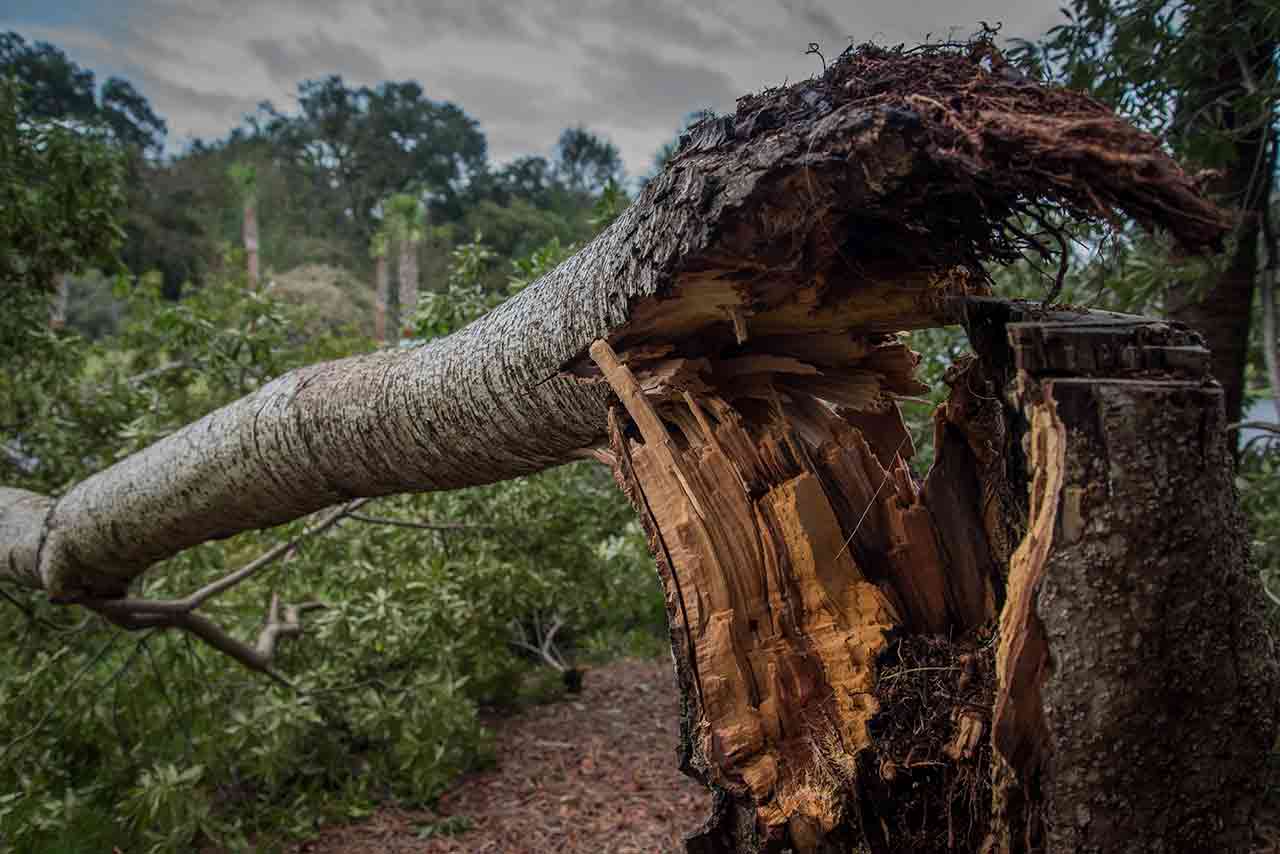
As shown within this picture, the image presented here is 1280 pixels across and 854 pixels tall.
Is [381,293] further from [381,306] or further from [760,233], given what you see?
[760,233]

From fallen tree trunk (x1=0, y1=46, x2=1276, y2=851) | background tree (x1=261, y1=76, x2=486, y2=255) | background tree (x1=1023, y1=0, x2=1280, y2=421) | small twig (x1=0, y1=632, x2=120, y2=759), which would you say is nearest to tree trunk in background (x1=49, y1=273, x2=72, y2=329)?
small twig (x1=0, y1=632, x2=120, y2=759)

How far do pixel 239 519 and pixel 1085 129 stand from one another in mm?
2445

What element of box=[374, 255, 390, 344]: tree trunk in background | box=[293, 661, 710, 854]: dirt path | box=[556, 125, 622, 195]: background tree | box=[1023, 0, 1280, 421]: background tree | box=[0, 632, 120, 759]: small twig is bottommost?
box=[293, 661, 710, 854]: dirt path

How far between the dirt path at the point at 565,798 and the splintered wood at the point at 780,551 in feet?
7.18

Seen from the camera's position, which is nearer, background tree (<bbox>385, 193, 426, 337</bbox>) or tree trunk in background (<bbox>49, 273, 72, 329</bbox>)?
tree trunk in background (<bbox>49, 273, 72, 329</bbox>)

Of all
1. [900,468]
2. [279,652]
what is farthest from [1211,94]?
[279,652]

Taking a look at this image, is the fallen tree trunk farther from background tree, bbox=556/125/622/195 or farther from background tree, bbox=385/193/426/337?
background tree, bbox=556/125/622/195

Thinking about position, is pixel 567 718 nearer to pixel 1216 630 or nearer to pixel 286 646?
pixel 286 646

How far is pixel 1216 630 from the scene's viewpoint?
3.28ft

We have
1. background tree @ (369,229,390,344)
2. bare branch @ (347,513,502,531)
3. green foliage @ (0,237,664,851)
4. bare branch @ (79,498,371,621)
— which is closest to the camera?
bare branch @ (79,498,371,621)

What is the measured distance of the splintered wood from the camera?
1.24 meters

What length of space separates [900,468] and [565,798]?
2.81 meters

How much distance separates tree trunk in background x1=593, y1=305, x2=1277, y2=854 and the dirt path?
2.20 m

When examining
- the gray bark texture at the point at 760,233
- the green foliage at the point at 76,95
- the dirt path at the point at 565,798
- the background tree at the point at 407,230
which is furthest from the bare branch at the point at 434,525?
the green foliage at the point at 76,95
